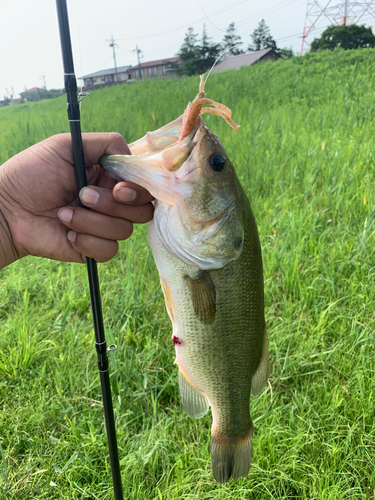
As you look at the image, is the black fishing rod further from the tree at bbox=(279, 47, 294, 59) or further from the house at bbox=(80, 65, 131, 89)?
the tree at bbox=(279, 47, 294, 59)

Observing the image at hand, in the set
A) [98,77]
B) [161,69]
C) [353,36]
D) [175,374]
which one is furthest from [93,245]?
[161,69]

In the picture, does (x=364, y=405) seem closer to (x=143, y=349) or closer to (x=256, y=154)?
(x=143, y=349)

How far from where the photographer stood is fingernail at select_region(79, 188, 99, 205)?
1136mm

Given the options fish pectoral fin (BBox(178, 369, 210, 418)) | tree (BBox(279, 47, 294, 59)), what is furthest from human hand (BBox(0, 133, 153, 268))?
tree (BBox(279, 47, 294, 59))

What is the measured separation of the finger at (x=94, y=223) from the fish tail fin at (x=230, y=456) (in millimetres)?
892

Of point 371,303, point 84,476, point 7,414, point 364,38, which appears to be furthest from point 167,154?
point 364,38

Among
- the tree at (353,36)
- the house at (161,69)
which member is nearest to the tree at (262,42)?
the house at (161,69)

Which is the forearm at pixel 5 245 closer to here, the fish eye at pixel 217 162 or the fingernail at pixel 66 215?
the fingernail at pixel 66 215

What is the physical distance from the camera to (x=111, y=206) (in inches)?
47.6

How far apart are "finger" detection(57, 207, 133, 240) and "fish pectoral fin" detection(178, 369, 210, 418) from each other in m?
0.61

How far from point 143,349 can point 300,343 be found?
3.43 feet

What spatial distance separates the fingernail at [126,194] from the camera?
3.76ft

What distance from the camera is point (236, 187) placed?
1.09 m

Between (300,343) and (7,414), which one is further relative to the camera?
(300,343)
